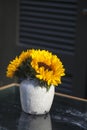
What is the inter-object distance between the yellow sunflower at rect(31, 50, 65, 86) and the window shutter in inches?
71.4

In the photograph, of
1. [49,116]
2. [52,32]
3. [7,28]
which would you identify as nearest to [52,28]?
[52,32]

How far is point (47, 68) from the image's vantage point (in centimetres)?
163

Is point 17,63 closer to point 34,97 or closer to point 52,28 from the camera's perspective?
point 34,97

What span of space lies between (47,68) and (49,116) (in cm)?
22

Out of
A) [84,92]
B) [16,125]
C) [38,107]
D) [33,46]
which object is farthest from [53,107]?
[33,46]

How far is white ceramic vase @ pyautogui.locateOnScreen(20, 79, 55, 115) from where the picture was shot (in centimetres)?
168

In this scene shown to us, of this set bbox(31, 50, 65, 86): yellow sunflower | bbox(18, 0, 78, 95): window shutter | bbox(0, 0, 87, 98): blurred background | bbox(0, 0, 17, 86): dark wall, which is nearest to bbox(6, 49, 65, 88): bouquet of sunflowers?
bbox(31, 50, 65, 86): yellow sunflower

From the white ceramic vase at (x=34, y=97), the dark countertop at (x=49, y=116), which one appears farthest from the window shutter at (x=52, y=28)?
the white ceramic vase at (x=34, y=97)

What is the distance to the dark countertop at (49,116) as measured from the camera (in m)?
1.63

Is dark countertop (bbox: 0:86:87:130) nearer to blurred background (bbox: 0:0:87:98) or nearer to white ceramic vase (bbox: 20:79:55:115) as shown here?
white ceramic vase (bbox: 20:79:55:115)

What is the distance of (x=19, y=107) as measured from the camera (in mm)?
Answer: 1823

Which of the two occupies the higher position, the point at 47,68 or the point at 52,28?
the point at 52,28

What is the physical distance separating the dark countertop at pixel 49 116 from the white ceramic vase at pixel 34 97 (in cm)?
3

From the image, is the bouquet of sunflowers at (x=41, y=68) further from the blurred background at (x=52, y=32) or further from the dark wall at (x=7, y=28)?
the dark wall at (x=7, y=28)
